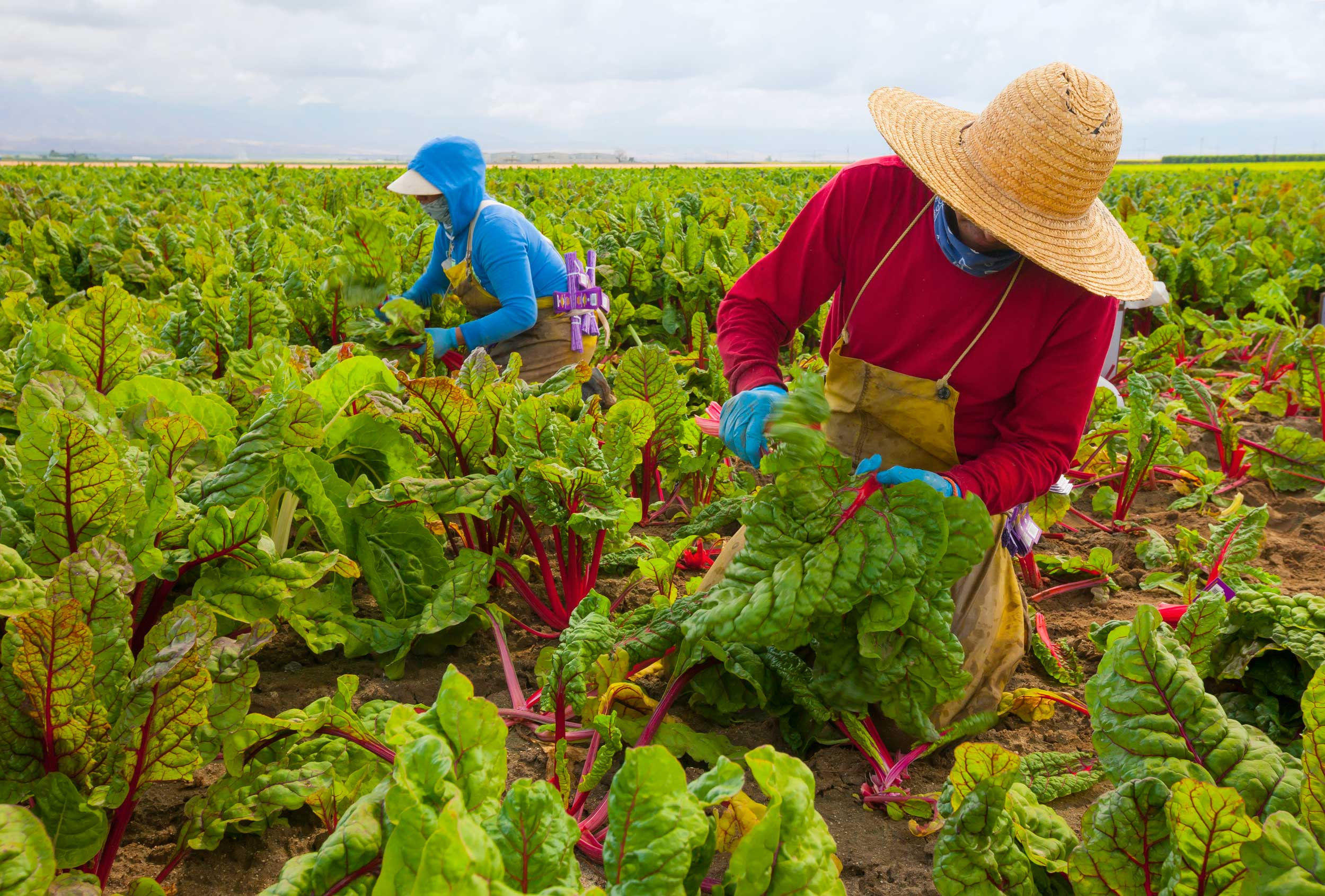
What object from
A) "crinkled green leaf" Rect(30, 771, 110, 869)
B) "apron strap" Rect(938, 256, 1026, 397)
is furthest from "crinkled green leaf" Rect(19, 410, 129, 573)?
"apron strap" Rect(938, 256, 1026, 397)

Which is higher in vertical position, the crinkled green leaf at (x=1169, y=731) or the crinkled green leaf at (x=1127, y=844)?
the crinkled green leaf at (x=1169, y=731)

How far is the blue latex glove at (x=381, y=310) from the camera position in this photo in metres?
3.91

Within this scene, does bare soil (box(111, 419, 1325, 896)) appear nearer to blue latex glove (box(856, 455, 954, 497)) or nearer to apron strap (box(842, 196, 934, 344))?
blue latex glove (box(856, 455, 954, 497))

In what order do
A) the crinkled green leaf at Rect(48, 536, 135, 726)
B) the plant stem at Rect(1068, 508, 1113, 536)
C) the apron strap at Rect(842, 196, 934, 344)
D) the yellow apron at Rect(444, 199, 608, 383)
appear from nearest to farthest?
the crinkled green leaf at Rect(48, 536, 135, 726) < the apron strap at Rect(842, 196, 934, 344) < the plant stem at Rect(1068, 508, 1113, 536) < the yellow apron at Rect(444, 199, 608, 383)

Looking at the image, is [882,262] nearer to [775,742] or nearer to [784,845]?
[775,742]

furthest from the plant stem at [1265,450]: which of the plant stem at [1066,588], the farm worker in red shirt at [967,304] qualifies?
the farm worker in red shirt at [967,304]

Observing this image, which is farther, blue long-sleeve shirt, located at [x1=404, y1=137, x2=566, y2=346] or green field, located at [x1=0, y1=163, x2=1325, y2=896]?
blue long-sleeve shirt, located at [x1=404, y1=137, x2=566, y2=346]

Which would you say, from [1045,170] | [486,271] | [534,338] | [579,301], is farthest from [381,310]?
[1045,170]

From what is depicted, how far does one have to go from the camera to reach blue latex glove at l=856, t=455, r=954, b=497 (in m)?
1.99

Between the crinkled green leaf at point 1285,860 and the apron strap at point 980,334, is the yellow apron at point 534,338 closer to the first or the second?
the apron strap at point 980,334

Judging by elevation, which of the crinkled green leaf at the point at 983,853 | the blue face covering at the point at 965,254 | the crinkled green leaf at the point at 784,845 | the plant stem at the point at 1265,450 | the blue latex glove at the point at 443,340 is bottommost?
the plant stem at the point at 1265,450

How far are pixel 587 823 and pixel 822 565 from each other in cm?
69

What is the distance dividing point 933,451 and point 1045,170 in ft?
2.53

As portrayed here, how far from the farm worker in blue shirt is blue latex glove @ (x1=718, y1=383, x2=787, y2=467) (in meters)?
1.91
